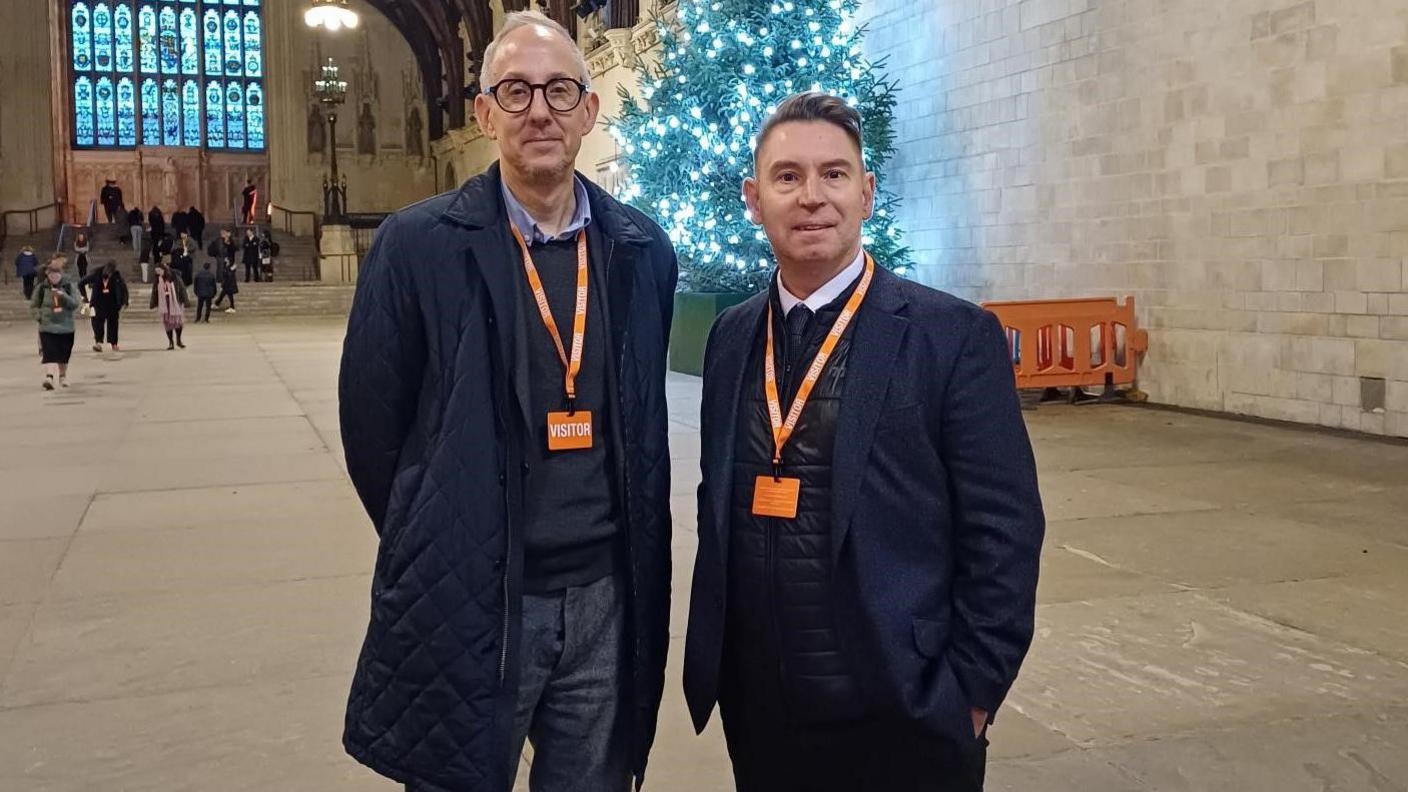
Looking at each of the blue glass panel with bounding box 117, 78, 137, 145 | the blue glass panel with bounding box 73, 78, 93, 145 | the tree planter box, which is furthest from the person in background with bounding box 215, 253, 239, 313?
the tree planter box

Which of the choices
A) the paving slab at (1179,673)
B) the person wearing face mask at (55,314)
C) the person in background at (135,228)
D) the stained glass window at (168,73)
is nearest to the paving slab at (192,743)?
the paving slab at (1179,673)

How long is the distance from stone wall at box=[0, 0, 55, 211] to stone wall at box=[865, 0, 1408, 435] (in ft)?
114

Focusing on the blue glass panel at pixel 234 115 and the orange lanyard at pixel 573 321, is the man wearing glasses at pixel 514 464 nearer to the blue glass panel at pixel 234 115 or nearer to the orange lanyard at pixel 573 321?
the orange lanyard at pixel 573 321

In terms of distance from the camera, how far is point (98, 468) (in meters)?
9.16

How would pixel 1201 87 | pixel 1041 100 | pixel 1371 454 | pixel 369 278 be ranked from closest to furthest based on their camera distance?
pixel 369 278
pixel 1371 454
pixel 1201 87
pixel 1041 100

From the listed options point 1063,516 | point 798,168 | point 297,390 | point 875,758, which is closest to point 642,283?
point 798,168

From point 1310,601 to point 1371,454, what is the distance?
4.23 metres

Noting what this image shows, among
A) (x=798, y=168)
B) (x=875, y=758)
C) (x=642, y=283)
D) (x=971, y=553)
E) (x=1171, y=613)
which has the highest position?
(x=798, y=168)

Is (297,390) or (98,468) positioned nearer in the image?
(98,468)

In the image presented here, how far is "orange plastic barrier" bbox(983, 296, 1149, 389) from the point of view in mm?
11945

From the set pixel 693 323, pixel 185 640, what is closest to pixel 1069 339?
pixel 693 323

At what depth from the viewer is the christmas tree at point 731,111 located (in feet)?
46.7

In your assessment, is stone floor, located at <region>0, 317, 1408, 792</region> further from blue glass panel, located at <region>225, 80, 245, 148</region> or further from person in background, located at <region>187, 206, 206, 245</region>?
blue glass panel, located at <region>225, 80, 245, 148</region>

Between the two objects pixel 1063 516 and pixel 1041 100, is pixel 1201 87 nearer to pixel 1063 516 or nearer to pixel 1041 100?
pixel 1041 100
